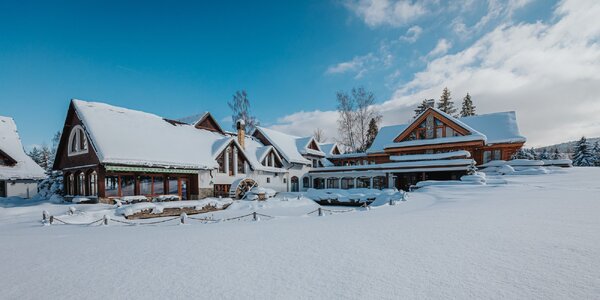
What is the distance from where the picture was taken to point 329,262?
15.5 feet

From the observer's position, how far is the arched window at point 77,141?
62.1 feet

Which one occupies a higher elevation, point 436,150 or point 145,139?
point 145,139

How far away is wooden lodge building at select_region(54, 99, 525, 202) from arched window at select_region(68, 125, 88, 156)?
0.22 feet

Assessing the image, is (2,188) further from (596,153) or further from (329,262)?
(596,153)

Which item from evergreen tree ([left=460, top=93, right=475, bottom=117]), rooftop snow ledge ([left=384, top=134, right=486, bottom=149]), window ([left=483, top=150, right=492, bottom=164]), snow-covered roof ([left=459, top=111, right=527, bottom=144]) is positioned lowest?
window ([left=483, top=150, right=492, bottom=164])

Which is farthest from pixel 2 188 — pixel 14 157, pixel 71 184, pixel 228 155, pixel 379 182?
pixel 379 182

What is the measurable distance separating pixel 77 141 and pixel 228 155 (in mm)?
10764

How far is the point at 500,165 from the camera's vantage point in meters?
28.0

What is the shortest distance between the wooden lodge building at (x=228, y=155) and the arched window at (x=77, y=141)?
7 centimetres

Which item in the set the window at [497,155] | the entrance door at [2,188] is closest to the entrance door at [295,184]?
the window at [497,155]

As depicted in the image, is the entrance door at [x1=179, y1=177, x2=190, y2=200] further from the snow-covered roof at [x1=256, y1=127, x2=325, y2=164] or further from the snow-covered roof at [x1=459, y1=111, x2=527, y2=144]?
the snow-covered roof at [x1=459, y1=111, x2=527, y2=144]

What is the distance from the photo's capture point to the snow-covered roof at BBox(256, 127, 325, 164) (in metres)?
33.3

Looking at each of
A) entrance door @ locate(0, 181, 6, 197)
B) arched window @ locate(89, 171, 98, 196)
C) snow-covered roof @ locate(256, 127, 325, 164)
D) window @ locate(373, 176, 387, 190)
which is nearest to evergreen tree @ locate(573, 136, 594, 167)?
window @ locate(373, 176, 387, 190)

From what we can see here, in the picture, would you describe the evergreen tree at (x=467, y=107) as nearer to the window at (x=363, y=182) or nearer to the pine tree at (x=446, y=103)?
the pine tree at (x=446, y=103)
